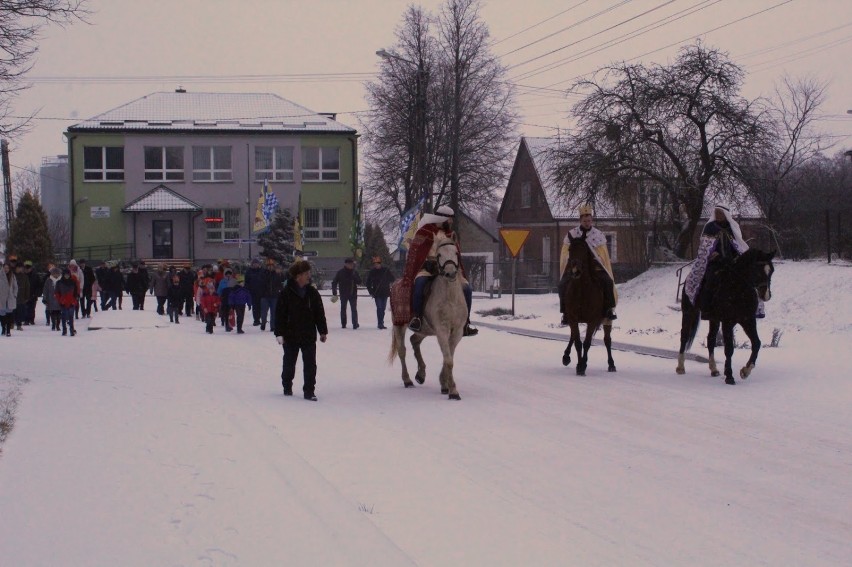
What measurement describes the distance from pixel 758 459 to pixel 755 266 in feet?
18.7

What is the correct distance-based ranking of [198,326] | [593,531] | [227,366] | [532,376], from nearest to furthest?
[593,531]
[532,376]
[227,366]
[198,326]

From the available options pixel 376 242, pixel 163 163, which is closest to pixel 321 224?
pixel 163 163

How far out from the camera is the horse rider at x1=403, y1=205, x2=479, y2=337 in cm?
1288

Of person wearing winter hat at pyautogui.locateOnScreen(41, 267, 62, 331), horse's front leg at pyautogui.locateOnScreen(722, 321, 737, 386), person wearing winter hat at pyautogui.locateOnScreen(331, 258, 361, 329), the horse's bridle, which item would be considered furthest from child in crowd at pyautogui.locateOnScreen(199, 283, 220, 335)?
horse's front leg at pyautogui.locateOnScreen(722, 321, 737, 386)

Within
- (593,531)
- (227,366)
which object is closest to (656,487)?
(593,531)

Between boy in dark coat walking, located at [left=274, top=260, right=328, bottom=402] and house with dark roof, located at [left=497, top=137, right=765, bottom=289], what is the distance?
818 inches

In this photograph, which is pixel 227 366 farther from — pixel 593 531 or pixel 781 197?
pixel 781 197

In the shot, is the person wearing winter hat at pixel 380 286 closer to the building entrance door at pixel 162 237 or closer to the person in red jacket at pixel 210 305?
the person in red jacket at pixel 210 305

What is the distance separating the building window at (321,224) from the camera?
6231 cm

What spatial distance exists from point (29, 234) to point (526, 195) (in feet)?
99.4

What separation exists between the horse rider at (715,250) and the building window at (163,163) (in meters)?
50.7

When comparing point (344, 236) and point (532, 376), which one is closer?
point (532, 376)

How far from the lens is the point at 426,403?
12406mm

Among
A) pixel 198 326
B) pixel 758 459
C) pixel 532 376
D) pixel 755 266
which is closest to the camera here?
pixel 758 459
